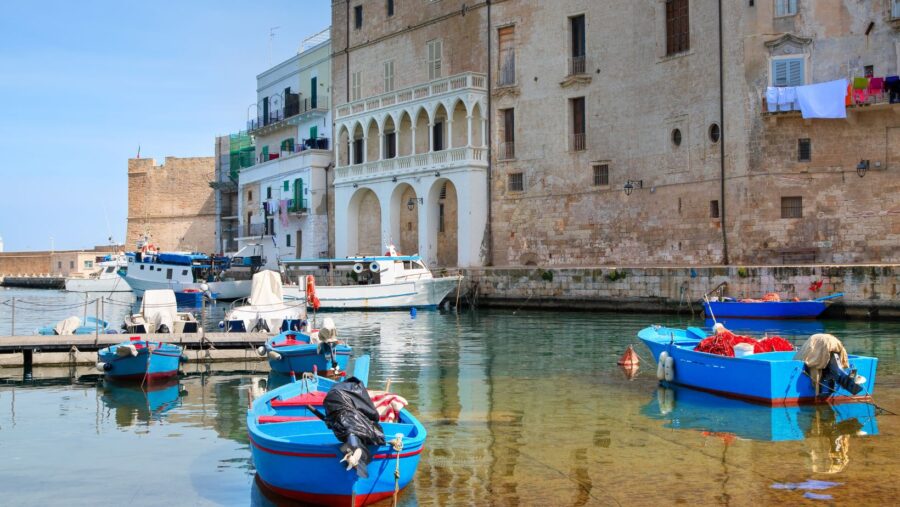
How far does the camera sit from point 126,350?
1647 cm

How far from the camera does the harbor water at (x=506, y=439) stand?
362 inches

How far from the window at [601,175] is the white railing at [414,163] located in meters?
5.36

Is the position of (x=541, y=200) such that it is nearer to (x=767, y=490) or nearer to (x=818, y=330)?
(x=818, y=330)

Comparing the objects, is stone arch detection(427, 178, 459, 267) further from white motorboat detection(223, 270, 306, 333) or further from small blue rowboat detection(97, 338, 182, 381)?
small blue rowboat detection(97, 338, 182, 381)

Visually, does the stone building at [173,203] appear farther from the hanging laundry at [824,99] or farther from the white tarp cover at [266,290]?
the hanging laundry at [824,99]

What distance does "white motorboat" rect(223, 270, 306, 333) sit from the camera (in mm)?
21219

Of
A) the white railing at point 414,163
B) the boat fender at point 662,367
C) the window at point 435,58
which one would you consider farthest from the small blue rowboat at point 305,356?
the window at point 435,58

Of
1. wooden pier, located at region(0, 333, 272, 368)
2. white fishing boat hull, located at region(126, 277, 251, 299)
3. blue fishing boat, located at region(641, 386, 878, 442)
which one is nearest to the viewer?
blue fishing boat, located at region(641, 386, 878, 442)

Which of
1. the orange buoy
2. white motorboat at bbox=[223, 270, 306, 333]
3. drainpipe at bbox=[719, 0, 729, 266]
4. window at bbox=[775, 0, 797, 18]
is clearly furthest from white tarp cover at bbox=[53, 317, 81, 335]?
window at bbox=[775, 0, 797, 18]

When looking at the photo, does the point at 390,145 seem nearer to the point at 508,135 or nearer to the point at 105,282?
the point at 508,135

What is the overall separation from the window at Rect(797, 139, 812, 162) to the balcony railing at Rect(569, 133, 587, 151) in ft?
26.0

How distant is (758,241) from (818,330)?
5.87 meters

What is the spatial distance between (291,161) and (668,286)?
81.3 feet

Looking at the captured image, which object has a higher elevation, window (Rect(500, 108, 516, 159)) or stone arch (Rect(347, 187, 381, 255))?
window (Rect(500, 108, 516, 159))
